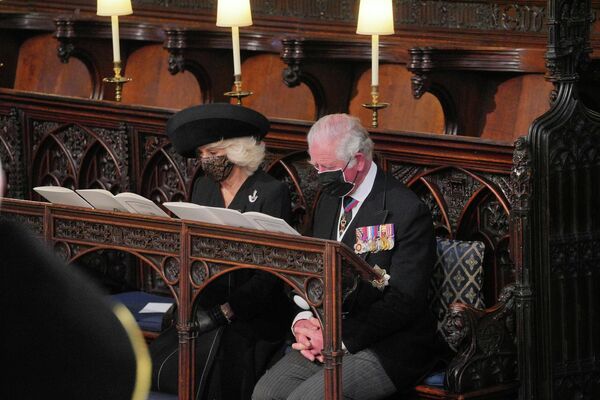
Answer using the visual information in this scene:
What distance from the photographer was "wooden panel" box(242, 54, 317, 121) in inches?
295

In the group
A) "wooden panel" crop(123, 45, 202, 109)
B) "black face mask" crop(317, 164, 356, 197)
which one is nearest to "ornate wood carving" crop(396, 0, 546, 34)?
"wooden panel" crop(123, 45, 202, 109)

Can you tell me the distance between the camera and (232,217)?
4914mm

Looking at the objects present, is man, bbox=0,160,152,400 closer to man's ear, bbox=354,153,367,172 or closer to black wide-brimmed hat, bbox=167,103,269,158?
man's ear, bbox=354,153,367,172

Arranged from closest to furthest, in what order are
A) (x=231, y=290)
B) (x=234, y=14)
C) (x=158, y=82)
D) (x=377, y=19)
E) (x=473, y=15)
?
(x=231, y=290) < (x=377, y=19) < (x=234, y=14) < (x=473, y=15) < (x=158, y=82)

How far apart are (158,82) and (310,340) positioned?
142 inches

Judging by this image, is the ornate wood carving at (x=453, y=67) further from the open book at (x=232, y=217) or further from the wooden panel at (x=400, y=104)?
the open book at (x=232, y=217)

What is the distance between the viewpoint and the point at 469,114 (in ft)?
21.4

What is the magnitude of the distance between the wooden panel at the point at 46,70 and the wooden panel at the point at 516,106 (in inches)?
123

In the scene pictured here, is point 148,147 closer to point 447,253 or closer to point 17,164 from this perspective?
point 17,164

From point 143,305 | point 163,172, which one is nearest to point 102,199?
point 143,305

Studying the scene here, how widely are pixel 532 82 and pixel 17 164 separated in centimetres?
261

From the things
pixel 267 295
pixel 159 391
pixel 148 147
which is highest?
pixel 148 147

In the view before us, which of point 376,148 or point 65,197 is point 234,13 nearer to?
point 376,148

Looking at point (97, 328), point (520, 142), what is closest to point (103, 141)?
point (520, 142)
